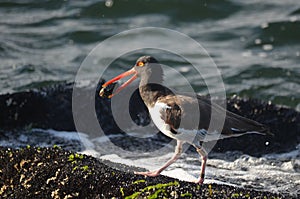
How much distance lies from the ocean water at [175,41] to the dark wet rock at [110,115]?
2.02 m

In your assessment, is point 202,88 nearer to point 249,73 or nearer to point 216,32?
→ point 249,73

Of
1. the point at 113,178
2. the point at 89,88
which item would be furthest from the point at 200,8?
the point at 113,178

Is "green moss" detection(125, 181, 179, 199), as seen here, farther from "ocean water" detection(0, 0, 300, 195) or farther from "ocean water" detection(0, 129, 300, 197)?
"ocean water" detection(0, 0, 300, 195)

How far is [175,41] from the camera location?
14.1m

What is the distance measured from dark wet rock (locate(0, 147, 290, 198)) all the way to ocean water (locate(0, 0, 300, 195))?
184 inches

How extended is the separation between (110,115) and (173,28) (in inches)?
246

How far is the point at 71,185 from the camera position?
528 cm

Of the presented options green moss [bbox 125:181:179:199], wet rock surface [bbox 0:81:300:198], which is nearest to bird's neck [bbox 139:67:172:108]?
wet rock surface [bbox 0:81:300:198]

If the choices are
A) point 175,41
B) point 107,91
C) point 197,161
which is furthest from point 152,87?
point 175,41

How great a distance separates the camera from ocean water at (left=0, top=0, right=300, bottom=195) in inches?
474

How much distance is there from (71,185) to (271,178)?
2.55 metres

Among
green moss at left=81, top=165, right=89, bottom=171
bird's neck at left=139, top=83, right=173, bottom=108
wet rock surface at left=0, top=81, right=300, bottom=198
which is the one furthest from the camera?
bird's neck at left=139, top=83, right=173, bottom=108

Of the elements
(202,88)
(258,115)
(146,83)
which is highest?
(146,83)

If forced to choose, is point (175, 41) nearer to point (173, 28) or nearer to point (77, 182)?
point (173, 28)
